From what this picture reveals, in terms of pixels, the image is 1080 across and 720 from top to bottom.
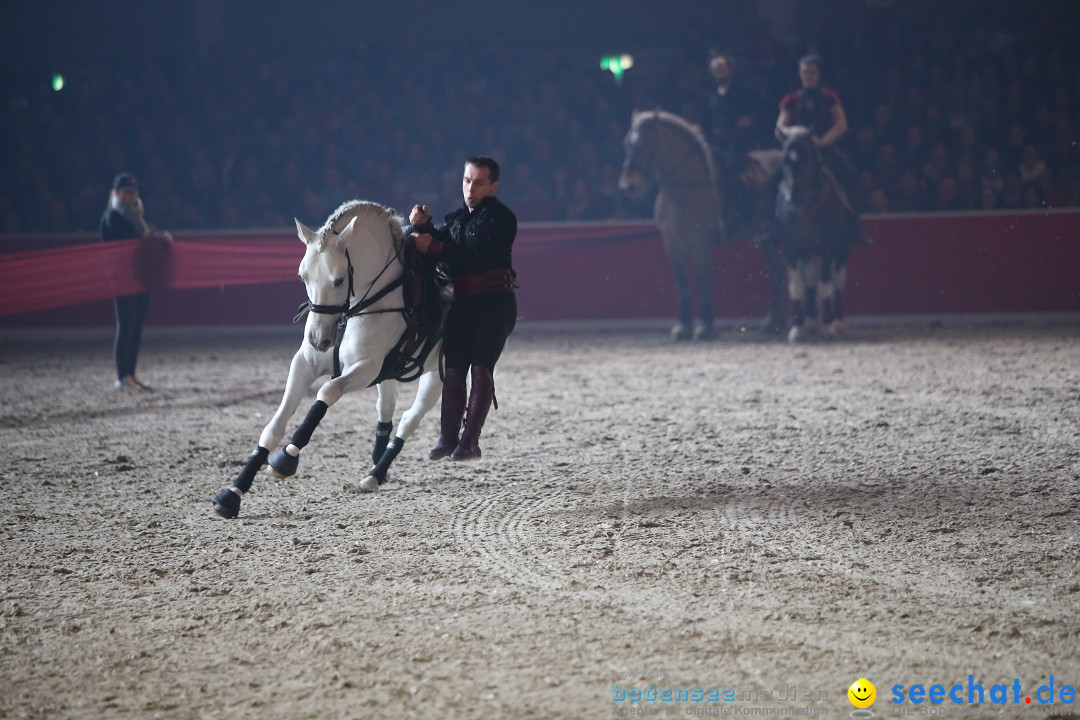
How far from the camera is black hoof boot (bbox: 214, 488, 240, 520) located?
17.4 feet

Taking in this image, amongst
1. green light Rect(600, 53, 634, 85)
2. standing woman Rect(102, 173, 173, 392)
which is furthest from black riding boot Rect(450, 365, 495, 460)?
green light Rect(600, 53, 634, 85)

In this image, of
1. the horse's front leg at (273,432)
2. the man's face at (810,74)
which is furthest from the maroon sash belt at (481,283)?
the man's face at (810,74)

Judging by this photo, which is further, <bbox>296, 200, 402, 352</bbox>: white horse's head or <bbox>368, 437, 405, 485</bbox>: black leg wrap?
<bbox>368, 437, 405, 485</bbox>: black leg wrap

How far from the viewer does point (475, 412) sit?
536 centimetres

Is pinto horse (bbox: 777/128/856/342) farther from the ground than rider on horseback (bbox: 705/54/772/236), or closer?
closer

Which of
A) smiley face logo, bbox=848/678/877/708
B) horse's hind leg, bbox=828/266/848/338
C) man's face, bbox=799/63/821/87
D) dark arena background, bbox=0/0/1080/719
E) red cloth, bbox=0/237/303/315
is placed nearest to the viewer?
smiley face logo, bbox=848/678/877/708

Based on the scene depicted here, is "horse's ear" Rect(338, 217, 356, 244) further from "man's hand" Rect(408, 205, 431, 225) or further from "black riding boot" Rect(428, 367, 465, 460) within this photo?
"black riding boot" Rect(428, 367, 465, 460)

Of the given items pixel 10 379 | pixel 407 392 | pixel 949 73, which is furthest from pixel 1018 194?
pixel 10 379

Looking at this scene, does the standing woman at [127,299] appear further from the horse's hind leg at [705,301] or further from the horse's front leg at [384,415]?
the horse's hind leg at [705,301]

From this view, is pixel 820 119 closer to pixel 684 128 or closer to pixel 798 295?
pixel 684 128

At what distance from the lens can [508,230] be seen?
17.4 feet

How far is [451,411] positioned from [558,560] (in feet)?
3.69

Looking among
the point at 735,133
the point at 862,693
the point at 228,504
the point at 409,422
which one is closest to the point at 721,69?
the point at 735,133

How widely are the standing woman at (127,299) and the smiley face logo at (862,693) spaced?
26.1ft
